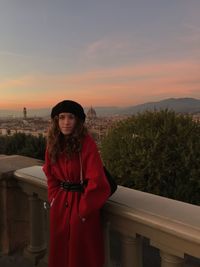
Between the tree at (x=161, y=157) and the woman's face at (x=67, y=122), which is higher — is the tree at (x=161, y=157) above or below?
below

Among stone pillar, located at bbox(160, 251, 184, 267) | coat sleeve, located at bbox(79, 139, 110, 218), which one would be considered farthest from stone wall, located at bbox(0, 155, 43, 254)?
stone pillar, located at bbox(160, 251, 184, 267)

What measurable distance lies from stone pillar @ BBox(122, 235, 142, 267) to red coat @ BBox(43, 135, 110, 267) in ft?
0.60

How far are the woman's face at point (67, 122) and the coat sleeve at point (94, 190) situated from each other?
30cm

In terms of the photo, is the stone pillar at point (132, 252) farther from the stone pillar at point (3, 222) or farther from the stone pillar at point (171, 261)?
the stone pillar at point (3, 222)

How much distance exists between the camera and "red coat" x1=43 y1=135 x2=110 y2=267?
2.11m

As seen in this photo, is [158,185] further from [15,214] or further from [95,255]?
[95,255]

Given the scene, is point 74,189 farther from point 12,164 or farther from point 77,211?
point 12,164

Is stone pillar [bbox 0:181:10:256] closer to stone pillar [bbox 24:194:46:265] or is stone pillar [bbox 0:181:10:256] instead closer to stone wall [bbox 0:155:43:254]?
stone wall [bbox 0:155:43:254]

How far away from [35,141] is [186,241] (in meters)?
8.47

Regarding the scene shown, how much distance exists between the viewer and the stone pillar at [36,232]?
309 cm

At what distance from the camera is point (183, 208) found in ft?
6.46

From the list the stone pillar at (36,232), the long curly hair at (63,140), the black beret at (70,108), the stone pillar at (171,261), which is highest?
the black beret at (70,108)

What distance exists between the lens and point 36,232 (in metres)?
3.17

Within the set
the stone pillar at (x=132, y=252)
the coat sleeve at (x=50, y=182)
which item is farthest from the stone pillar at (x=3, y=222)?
the stone pillar at (x=132, y=252)
